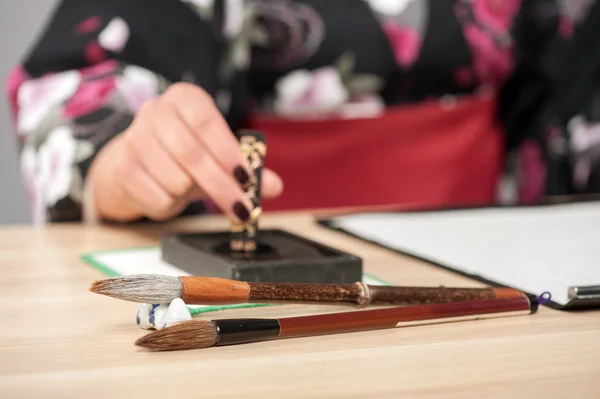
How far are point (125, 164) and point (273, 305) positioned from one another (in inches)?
9.4

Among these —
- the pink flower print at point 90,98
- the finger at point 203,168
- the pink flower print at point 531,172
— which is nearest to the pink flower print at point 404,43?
the pink flower print at point 531,172

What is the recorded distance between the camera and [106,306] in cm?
55

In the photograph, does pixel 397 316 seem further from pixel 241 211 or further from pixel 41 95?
pixel 41 95

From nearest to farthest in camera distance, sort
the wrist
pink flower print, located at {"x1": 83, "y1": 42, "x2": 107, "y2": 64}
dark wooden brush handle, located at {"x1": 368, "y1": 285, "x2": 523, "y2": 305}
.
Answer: dark wooden brush handle, located at {"x1": 368, "y1": 285, "x2": 523, "y2": 305}, the wrist, pink flower print, located at {"x1": 83, "y1": 42, "x2": 107, "y2": 64}

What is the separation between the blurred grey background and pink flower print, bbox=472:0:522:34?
0.71 meters

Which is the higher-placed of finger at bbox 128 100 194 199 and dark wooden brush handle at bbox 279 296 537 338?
finger at bbox 128 100 194 199

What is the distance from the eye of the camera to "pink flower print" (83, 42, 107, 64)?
0.91m

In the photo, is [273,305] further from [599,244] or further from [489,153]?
[489,153]

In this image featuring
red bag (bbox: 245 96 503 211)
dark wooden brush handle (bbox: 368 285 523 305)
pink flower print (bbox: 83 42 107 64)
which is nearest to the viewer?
dark wooden brush handle (bbox: 368 285 523 305)

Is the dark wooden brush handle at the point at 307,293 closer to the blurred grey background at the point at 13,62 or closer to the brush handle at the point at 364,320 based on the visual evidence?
the brush handle at the point at 364,320

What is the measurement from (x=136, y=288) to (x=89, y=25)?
523mm

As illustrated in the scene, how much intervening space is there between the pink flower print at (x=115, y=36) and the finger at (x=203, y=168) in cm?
25

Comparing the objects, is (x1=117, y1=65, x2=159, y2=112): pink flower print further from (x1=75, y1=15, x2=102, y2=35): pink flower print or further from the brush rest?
the brush rest

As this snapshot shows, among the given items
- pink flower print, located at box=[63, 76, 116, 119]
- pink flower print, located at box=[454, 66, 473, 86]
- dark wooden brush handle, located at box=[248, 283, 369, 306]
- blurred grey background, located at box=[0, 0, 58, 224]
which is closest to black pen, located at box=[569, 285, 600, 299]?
dark wooden brush handle, located at box=[248, 283, 369, 306]
